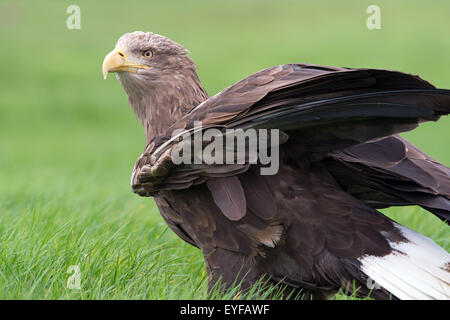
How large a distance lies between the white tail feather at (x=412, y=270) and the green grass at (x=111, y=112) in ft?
1.89

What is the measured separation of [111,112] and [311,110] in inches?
532

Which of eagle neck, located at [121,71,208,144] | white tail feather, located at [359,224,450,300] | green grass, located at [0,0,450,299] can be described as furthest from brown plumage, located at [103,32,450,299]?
eagle neck, located at [121,71,208,144]

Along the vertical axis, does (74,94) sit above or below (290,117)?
below

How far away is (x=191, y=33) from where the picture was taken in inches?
856

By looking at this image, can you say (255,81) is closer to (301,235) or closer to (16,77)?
(301,235)

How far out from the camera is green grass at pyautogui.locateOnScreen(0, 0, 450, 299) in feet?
11.5

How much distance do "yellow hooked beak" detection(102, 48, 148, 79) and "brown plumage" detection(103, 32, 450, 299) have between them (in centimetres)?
68

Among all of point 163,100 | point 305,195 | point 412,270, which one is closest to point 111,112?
point 163,100

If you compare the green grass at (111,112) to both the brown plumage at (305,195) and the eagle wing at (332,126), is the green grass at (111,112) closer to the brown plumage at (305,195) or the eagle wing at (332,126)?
the brown plumage at (305,195)

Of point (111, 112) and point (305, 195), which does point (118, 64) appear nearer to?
point (305, 195)

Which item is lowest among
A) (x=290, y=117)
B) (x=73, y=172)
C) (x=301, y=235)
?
(x=73, y=172)

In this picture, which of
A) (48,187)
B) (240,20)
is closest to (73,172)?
(48,187)

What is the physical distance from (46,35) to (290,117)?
19.5 meters

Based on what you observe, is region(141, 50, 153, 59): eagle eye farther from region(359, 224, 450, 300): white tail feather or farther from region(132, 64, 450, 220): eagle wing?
region(359, 224, 450, 300): white tail feather
